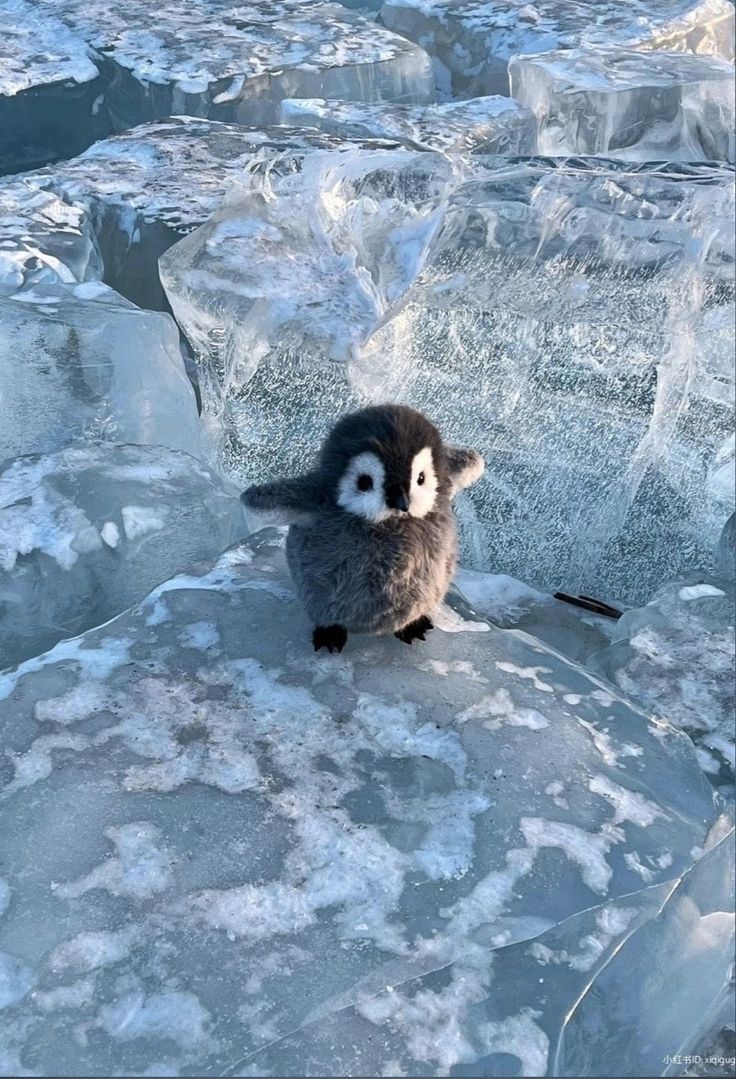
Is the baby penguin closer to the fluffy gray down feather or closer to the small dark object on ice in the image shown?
the fluffy gray down feather

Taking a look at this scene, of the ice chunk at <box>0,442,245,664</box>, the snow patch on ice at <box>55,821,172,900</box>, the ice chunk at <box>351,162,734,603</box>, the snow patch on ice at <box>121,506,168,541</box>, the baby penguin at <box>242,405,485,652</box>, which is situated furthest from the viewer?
the ice chunk at <box>351,162,734,603</box>

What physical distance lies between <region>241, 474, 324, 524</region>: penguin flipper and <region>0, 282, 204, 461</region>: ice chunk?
1.23 meters

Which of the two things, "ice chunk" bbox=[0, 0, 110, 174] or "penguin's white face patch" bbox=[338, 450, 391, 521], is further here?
"ice chunk" bbox=[0, 0, 110, 174]

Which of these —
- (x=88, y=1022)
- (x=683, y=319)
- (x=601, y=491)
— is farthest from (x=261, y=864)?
(x=683, y=319)

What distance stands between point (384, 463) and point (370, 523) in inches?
6.2

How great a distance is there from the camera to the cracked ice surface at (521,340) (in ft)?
9.37

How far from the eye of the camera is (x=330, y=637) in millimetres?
2221

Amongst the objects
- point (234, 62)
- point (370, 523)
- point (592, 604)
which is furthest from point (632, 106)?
point (370, 523)

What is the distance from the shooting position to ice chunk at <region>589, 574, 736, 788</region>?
2.24 meters

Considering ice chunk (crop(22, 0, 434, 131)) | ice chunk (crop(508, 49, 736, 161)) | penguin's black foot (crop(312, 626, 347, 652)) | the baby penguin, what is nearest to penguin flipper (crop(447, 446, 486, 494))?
the baby penguin

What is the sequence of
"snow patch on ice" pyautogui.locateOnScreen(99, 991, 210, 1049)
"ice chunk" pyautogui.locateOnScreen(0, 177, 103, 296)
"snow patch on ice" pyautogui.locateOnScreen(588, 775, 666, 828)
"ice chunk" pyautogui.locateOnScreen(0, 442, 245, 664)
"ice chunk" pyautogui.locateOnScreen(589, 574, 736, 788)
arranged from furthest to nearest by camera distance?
"ice chunk" pyautogui.locateOnScreen(0, 177, 103, 296) → "ice chunk" pyautogui.locateOnScreen(0, 442, 245, 664) → "ice chunk" pyautogui.locateOnScreen(589, 574, 736, 788) → "snow patch on ice" pyautogui.locateOnScreen(588, 775, 666, 828) → "snow patch on ice" pyautogui.locateOnScreen(99, 991, 210, 1049)

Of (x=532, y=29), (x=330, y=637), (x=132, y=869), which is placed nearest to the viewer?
(x=132, y=869)

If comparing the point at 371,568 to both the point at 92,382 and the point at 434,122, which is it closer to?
the point at 92,382

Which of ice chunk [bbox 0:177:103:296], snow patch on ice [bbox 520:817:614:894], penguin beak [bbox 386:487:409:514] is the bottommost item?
snow patch on ice [bbox 520:817:614:894]
